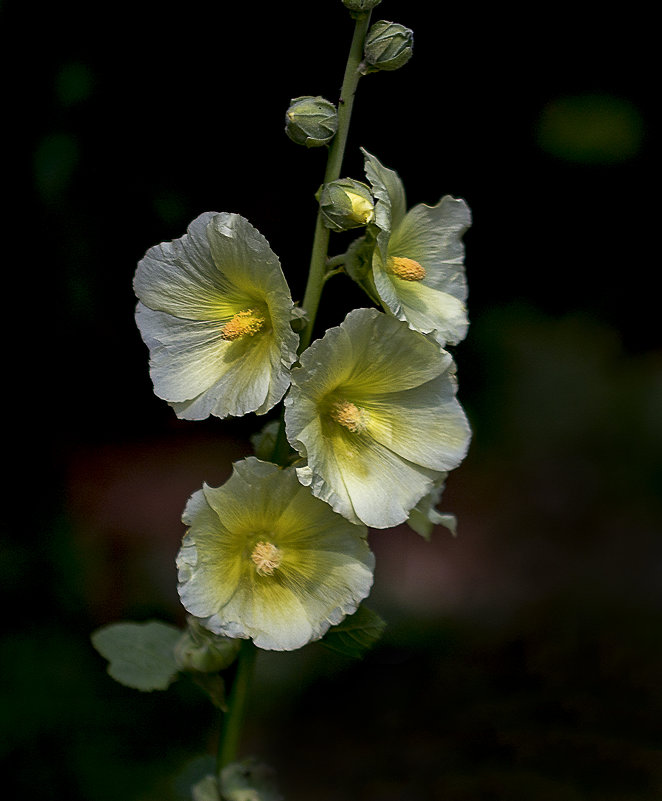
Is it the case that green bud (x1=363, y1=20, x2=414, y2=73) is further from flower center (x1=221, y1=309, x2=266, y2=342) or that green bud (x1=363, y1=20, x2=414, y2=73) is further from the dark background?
the dark background

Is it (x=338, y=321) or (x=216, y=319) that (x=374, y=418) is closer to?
(x=216, y=319)

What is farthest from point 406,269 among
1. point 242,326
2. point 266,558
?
point 266,558

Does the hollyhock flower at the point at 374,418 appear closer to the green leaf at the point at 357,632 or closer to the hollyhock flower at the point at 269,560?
the hollyhock flower at the point at 269,560

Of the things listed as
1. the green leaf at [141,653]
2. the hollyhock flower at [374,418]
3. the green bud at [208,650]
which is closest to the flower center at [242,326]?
the hollyhock flower at [374,418]

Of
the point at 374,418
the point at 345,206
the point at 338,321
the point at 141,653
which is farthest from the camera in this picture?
the point at 338,321

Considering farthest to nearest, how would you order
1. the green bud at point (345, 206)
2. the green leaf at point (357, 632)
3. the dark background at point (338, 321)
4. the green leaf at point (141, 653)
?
the dark background at point (338, 321)
the green leaf at point (141, 653)
the green leaf at point (357, 632)
the green bud at point (345, 206)

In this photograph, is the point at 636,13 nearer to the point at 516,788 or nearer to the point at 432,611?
the point at 432,611
